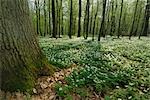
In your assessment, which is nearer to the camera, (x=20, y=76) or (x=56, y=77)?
(x=20, y=76)

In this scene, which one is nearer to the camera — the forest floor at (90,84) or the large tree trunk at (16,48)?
the large tree trunk at (16,48)

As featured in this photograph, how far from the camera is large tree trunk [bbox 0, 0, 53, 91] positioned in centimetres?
401

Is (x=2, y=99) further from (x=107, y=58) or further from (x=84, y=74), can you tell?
(x=107, y=58)

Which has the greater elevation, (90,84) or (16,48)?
(16,48)

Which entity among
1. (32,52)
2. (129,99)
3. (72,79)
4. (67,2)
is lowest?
(129,99)

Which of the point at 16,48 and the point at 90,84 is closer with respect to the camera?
the point at 16,48

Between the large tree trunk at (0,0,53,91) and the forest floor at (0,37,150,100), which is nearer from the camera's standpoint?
the large tree trunk at (0,0,53,91)

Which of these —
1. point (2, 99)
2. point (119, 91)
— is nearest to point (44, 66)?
point (2, 99)

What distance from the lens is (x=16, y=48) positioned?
167 inches

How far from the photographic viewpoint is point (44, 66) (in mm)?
5164

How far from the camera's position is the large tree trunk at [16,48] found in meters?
4.01

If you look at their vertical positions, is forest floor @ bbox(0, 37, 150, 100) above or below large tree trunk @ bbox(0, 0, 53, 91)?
below

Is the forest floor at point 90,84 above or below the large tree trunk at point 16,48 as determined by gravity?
below

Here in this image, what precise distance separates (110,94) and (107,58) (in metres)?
2.94
